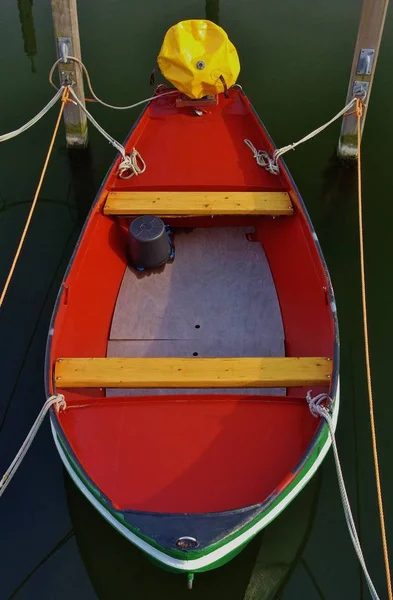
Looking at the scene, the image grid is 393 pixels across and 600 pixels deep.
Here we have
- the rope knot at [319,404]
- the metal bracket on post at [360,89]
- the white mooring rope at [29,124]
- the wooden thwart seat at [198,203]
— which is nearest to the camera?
the rope knot at [319,404]

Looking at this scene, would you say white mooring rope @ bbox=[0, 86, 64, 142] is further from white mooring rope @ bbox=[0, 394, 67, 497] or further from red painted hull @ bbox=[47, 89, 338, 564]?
white mooring rope @ bbox=[0, 394, 67, 497]

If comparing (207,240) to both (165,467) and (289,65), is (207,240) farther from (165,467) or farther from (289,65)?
(289,65)

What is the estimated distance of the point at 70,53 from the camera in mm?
6816

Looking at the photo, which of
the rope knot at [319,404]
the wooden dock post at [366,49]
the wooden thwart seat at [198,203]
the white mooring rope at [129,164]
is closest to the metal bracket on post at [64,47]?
the white mooring rope at [129,164]

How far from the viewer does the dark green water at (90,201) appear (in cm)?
467

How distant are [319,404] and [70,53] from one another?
5.29 metres

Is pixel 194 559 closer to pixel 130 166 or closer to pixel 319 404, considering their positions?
pixel 319 404

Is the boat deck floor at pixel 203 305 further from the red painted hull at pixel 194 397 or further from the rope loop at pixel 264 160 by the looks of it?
Answer: the rope loop at pixel 264 160

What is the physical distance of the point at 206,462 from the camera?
396cm

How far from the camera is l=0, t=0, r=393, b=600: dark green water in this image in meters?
4.67

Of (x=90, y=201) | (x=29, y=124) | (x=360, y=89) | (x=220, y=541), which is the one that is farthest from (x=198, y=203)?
(x=220, y=541)

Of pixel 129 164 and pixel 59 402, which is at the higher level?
pixel 129 164

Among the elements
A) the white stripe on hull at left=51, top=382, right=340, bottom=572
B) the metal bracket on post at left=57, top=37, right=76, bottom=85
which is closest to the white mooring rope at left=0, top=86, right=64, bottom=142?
the metal bracket on post at left=57, top=37, right=76, bottom=85

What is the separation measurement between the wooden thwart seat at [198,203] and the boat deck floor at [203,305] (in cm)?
69
